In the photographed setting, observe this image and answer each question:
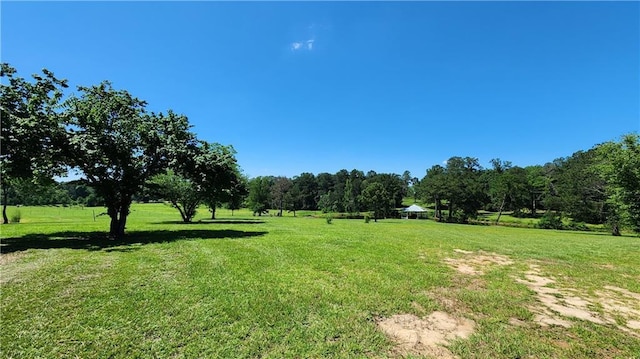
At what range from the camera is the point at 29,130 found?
9.94 meters

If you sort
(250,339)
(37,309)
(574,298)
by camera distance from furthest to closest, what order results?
(574,298)
(37,309)
(250,339)

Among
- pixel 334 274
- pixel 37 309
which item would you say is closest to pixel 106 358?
pixel 37 309

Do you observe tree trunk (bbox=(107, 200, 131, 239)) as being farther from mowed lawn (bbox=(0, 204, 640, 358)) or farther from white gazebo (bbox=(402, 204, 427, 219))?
white gazebo (bbox=(402, 204, 427, 219))

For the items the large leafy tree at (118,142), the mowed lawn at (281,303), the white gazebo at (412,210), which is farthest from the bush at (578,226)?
the large leafy tree at (118,142)

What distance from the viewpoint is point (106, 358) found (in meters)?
3.37

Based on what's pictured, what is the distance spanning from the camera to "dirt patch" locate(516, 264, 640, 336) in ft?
14.8

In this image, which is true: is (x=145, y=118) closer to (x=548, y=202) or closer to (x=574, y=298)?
(x=574, y=298)

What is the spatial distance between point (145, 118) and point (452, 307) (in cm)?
1392

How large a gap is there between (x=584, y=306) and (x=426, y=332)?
3.46 meters

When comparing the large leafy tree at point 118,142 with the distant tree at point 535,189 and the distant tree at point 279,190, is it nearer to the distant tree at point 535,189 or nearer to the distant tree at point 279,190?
the distant tree at point 279,190

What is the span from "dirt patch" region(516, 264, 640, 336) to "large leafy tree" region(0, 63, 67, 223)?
15.0m

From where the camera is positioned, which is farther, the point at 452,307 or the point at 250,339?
the point at 452,307

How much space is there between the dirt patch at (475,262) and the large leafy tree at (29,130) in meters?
14.5

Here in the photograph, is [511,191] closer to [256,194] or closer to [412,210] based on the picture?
[412,210]
